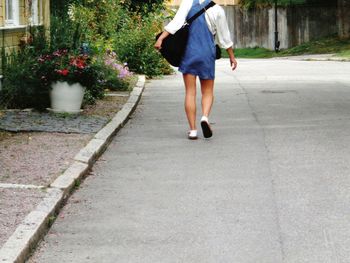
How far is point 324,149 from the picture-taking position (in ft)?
32.8

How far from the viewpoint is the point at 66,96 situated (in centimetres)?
1243

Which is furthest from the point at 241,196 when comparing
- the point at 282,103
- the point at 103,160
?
the point at 282,103

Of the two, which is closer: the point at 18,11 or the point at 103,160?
the point at 103,160

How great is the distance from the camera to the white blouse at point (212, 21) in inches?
416

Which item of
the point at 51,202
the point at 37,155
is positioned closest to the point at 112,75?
the point at 37,155

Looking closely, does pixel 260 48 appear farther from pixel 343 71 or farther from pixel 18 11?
pixel 18 11

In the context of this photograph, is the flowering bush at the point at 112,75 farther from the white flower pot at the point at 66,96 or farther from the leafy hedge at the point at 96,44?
the white flower pot at the point at 66,96

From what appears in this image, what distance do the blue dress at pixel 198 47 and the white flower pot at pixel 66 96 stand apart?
224 cm

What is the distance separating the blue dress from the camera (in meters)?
10.6

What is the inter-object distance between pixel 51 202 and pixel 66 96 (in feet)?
18.3

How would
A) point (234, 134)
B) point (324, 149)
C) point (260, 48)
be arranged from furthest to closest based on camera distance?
1. point (260, 48)
2. point (234, 134)
3. point (324, 149)

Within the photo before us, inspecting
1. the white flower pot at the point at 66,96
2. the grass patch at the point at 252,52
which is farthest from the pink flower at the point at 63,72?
the grass patch at the point at 252,52

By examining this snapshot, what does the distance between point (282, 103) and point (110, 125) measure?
4.19 m

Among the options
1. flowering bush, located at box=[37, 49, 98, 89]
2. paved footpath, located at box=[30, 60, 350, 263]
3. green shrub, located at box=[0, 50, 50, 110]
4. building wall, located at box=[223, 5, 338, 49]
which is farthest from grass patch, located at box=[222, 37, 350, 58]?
paved footpath, located at box=[30, 60, 350, 263]
